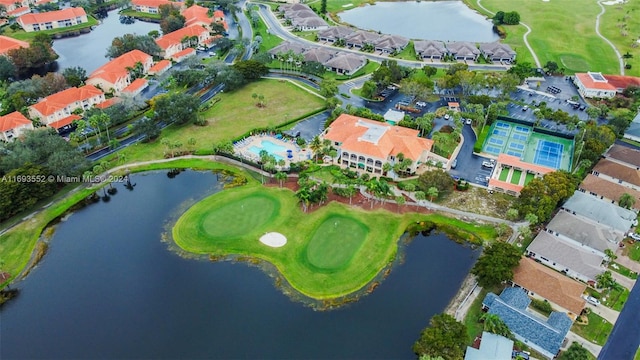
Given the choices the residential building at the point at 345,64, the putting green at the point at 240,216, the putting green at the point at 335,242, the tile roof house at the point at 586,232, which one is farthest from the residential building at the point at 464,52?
the putting green at the point at 240,216

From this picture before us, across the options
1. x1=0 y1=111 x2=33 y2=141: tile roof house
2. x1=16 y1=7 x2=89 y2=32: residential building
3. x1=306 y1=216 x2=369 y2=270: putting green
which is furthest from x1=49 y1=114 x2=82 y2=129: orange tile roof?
x1=16 y1=7 x2=89 y2=32: residential building

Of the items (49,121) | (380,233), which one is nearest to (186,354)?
(380,233)

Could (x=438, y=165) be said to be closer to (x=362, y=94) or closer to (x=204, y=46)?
(x=362, y=94)

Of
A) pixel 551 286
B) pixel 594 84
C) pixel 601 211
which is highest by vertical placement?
pixel 594 84

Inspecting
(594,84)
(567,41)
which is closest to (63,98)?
(594,84)

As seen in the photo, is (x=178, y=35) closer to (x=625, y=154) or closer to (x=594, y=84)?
(x=594, y=84)

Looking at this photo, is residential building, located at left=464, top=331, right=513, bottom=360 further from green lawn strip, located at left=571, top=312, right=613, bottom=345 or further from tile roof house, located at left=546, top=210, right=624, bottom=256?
tile roof house, located at left=546, top=210, right=624, bottom=256

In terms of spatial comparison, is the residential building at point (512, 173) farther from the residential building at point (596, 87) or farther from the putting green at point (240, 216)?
the residential building at point (596, 87)
